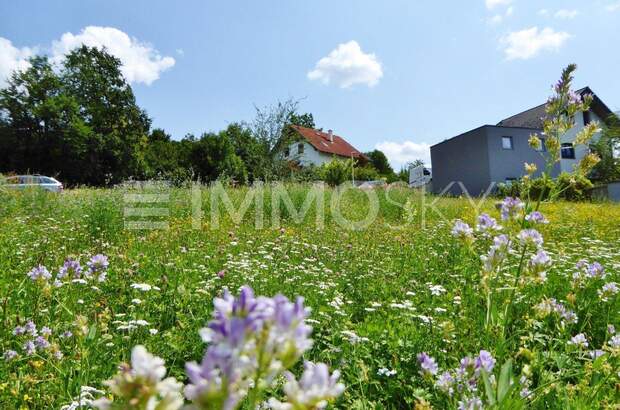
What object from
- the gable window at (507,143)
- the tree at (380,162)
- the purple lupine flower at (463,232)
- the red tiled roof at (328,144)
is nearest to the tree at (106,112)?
the red tiled roof at (328,144)

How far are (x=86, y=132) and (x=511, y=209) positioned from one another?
3138 cm

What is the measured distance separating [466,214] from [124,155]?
87.5 feet

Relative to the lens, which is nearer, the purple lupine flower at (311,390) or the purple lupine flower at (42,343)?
the purple lupine flower at (311,390)

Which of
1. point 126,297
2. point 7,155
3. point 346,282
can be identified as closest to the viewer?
point 126,297

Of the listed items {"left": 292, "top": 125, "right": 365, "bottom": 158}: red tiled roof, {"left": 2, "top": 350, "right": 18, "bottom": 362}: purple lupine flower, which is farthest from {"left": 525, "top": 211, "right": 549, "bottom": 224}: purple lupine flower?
{"left": 292, "top": 125, "right": 365, "bottom": 158}: red tiled roof

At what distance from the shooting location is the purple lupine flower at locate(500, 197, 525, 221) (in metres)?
1.62

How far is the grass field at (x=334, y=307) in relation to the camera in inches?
72.3

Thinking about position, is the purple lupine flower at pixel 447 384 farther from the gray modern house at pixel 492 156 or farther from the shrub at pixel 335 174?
the gray modern house at pixel 492 156

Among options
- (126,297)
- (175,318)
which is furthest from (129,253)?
(175,318)

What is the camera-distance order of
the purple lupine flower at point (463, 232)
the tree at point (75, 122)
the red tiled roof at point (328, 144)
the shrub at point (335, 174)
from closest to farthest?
the purple lupine flower at point (463, 232) < the shrub at point (335, 174) < the tree at point (75, 122) < the red tiled roof at point (328, 144)

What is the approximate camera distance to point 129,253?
4383 mm

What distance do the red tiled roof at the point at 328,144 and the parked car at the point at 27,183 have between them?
23.6 meters

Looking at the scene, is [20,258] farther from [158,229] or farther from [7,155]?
[7,155]

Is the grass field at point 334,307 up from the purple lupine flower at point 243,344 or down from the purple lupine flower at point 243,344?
down
